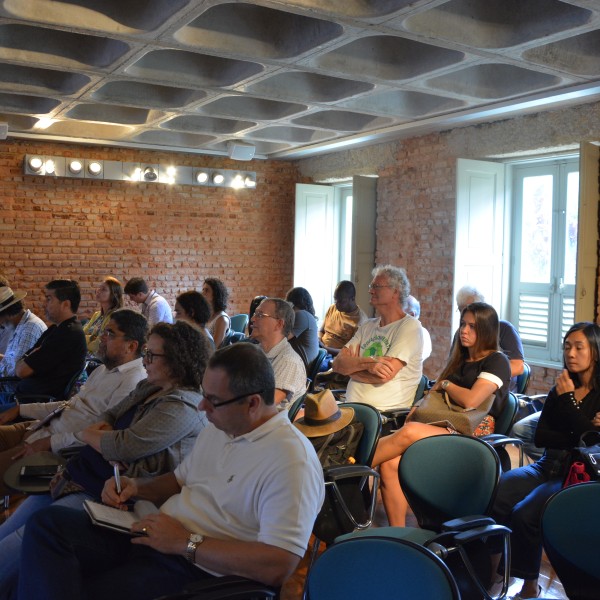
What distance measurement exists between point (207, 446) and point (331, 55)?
Answer: 13.7 feet

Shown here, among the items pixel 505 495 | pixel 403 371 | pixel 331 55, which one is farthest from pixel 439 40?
pixel 505 495

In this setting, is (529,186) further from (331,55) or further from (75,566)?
(75,566)

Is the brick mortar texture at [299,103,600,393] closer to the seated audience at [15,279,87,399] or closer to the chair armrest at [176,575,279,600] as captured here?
the seated audience at [15,279,87,399]

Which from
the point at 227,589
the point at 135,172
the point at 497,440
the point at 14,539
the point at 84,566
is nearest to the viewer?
the point at 227,589

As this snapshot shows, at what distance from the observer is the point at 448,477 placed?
9.75 ft

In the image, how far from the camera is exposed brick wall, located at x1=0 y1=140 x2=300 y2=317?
9.68 meters

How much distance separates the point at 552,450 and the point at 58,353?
331 centimetres

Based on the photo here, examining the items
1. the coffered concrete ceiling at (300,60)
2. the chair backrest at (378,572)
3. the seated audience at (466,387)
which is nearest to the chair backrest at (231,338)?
the coffered concrete ceiling at (300,60)

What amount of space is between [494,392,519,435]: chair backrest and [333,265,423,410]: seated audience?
0.56m

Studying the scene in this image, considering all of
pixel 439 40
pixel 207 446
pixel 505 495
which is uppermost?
pixel 439 40

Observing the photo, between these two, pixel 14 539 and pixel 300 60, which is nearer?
pixel 14 539

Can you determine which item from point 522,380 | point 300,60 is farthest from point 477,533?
point 300,60

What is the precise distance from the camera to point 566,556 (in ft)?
7.55

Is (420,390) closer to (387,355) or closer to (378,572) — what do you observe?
(387,355)
